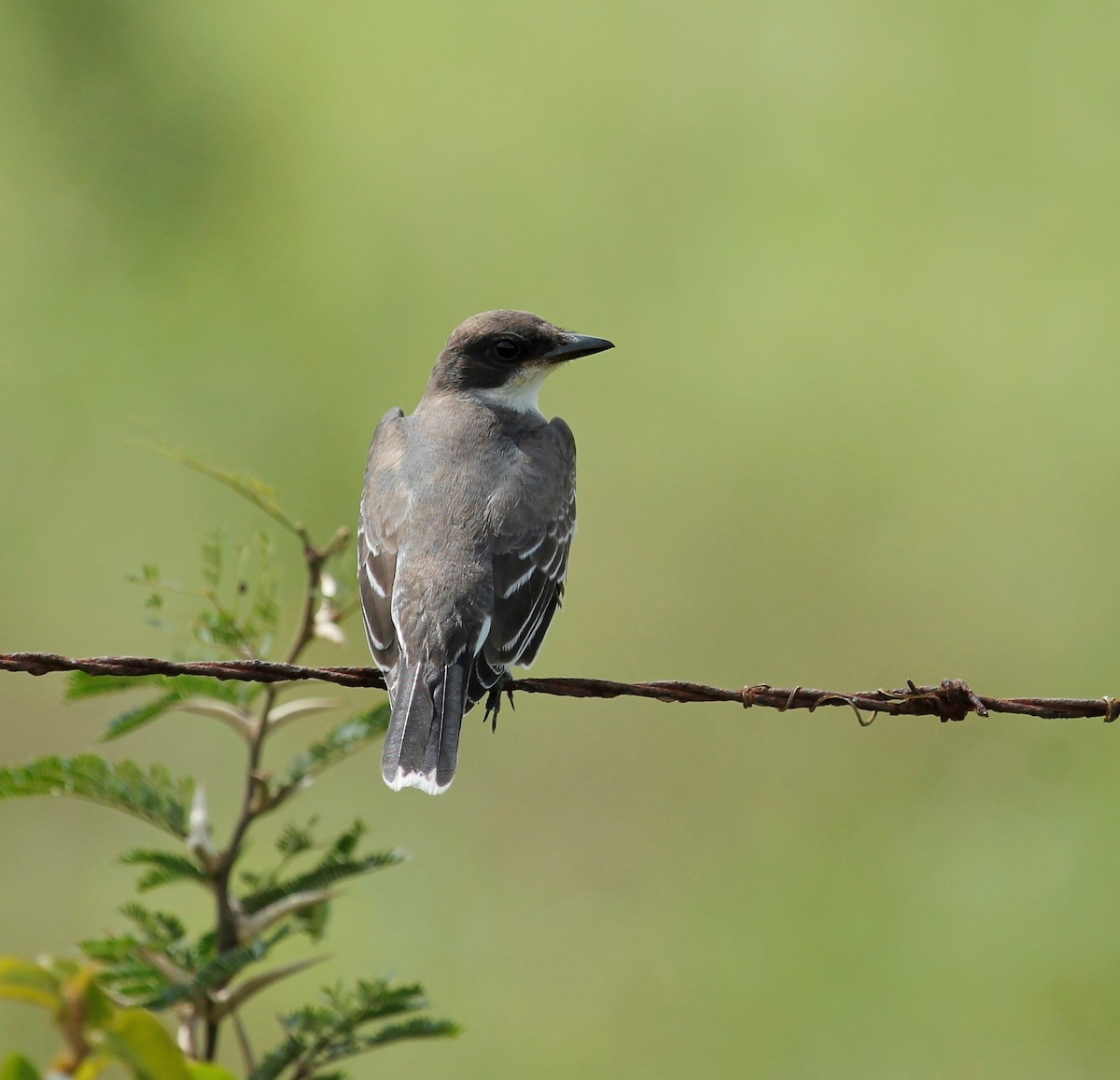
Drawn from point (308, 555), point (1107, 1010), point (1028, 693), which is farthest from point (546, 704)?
point (308, 555)

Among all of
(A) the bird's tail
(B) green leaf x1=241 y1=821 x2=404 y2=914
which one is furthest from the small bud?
(A) the bird's tail

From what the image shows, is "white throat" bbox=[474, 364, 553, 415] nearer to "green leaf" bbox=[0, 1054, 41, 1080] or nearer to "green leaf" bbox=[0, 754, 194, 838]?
"green leaf" bbox=[0, 754, 194, 838]

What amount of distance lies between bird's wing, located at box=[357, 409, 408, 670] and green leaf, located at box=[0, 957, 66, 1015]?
3046 mm

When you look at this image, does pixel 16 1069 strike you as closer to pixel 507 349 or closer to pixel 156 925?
pixel 156 925

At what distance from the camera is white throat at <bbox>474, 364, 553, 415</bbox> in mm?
5336

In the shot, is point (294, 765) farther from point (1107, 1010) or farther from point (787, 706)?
point (1107, 1010)

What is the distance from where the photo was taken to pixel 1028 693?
9875mm

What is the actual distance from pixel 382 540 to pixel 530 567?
0.49 m

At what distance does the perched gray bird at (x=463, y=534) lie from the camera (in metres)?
3.96

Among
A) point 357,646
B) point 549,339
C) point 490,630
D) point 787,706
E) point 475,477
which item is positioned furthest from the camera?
point 357,646

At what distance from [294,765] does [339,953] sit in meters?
4.98

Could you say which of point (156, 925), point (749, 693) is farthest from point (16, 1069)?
point (156, 925)

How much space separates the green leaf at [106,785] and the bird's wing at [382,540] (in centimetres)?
84

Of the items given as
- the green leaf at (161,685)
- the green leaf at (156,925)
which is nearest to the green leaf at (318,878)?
the green leaf at (156,925)
